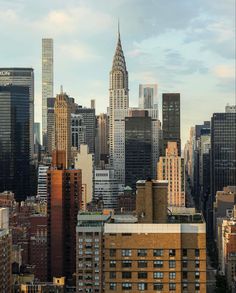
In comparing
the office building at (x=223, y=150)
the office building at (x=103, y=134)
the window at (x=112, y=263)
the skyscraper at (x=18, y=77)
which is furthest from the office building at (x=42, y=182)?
the window at (x=112, y=263)

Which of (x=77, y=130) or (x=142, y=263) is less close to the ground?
(x=77, y=130)

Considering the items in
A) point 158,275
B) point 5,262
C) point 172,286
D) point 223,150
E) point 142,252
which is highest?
point 223,150

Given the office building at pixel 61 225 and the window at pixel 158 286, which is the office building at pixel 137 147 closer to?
the office building at pixel 61 225

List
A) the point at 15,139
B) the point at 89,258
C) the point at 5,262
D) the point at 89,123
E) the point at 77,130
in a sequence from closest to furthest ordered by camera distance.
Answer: the point at 89,258
the point at 5,262
the point at 15,139
the point at 77,130
the point at 89,123

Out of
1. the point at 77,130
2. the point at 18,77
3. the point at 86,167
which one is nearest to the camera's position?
the point at 86,167

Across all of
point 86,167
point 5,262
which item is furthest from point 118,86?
point 5,262

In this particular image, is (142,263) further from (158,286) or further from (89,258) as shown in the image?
(89,258)

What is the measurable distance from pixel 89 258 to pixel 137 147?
115 meters

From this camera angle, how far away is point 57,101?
16588 cm

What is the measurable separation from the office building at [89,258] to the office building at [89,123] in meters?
133

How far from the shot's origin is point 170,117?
166125 mm

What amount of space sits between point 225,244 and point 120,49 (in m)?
104

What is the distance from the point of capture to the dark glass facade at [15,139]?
153250mm

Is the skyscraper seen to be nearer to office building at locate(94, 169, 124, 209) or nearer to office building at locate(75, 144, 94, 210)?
office building at locate(94, 169, 124, 209)
